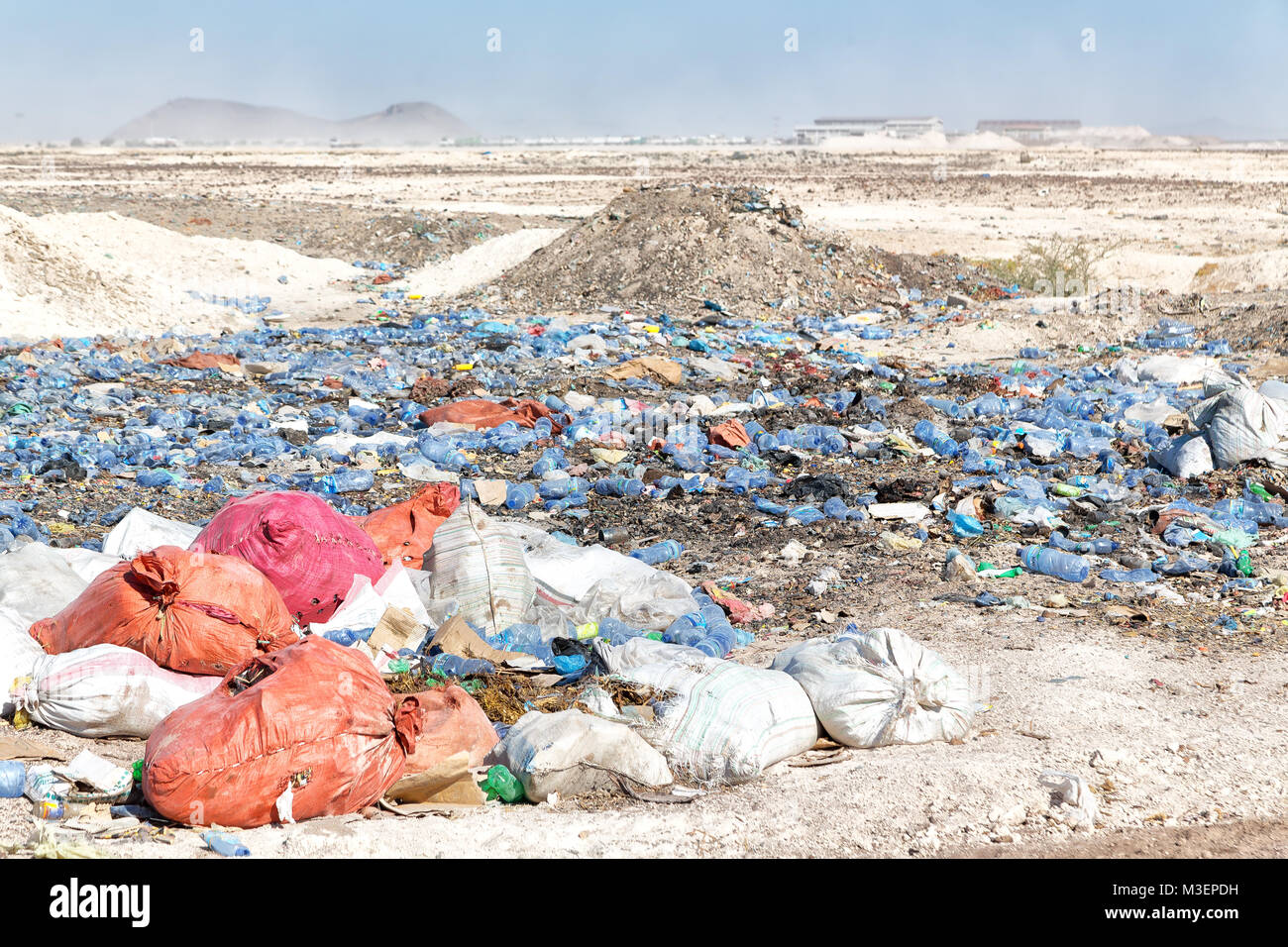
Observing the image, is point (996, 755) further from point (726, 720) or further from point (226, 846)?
point (226, 846)

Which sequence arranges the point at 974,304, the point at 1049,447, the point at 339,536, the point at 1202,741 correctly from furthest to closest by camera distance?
1. the point at 974,304
2. the point at 1049,447
3. the point at 339,536
4. the point at 1202,741

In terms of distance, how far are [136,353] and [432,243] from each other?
8471mm

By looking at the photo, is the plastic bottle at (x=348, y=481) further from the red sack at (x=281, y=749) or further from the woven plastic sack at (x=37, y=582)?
the red sack at (x=281, y=749)

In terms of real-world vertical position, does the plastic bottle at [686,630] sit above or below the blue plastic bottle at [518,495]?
below

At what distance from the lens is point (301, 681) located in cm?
278

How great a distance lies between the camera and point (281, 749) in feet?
8.79

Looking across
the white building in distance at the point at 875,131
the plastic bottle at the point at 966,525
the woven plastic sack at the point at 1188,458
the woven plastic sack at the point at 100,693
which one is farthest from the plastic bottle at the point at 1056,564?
the white building in distance at the point at 875,131

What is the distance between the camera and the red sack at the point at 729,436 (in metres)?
6.93

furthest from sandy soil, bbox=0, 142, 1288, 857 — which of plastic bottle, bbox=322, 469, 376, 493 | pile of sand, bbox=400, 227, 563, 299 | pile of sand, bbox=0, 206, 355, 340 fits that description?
pile of sand, bbox=400, 227, 563, 299

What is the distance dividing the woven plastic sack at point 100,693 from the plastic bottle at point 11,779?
246 millimetres

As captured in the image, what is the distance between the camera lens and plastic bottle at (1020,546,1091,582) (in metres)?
4.75

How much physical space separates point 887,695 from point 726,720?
526 millimetres
